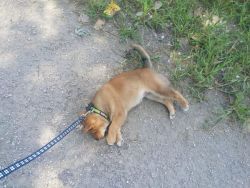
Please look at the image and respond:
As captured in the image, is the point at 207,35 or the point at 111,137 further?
the point at 207,35

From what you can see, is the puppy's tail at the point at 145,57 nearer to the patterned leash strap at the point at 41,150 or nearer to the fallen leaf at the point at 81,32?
the fallen leaf at the point at 81,32

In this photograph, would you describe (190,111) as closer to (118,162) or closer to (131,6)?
(118,162)

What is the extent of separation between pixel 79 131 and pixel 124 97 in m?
0.54

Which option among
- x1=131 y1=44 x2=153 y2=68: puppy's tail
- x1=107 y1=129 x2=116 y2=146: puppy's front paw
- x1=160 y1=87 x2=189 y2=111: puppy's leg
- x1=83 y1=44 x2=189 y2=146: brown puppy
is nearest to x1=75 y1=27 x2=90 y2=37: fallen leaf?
x1=131 y1=44 x2=153 y2=68: puppy's tail

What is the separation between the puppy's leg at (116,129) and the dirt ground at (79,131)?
8 cm

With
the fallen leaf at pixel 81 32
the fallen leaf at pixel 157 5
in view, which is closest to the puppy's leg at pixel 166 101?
the fallen leaf at pixel 81 32

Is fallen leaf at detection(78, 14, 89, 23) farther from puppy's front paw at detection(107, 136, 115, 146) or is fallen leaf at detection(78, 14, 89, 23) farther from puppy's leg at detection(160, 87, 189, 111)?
puppy's front paw at detection(107, 136, 115, 146)

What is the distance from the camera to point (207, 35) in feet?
14.3

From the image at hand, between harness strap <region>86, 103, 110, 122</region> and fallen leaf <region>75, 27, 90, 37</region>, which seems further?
fallen leaf <region>75, 27, 90, 37</region>

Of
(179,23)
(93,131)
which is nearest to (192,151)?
(93,131)

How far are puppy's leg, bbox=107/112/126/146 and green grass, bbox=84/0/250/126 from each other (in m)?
0.83

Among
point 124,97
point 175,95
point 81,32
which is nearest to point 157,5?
point 81,32

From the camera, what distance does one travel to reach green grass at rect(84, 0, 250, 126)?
418 cm

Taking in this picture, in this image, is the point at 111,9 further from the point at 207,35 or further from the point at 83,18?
the point at 207,35
